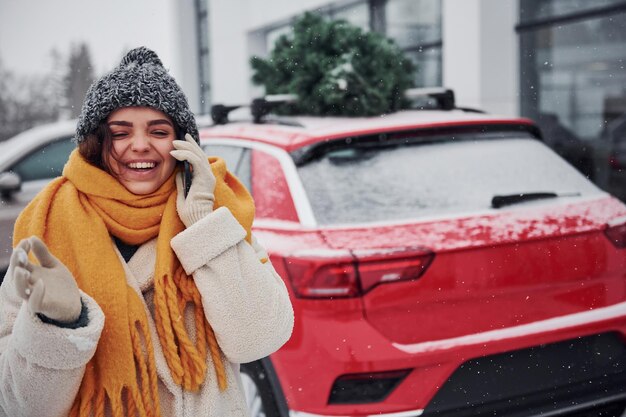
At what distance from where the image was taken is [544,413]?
2623 mm

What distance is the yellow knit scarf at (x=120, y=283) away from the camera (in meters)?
1.54

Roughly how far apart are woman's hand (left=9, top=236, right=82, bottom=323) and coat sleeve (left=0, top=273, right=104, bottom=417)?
42mm

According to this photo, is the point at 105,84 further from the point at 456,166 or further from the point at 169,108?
the point at 456,166

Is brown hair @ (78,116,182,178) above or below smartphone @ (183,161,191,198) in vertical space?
above

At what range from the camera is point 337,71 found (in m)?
4.37

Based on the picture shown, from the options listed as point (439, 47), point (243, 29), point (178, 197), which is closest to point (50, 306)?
point (178, 197)

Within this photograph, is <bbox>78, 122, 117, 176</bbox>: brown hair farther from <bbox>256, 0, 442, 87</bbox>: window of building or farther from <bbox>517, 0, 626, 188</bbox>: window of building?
<bbox>256, 0, 442, 87</bbox>: window of building

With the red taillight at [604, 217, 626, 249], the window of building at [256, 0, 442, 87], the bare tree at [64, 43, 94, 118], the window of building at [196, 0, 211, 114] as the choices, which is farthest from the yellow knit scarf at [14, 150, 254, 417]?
the bare tree at [64, 43, 94, 118]

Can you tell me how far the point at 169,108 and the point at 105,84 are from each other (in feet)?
0.53

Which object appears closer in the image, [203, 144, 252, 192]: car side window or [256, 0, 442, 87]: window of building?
[203, 144, 252, 192]: car side window

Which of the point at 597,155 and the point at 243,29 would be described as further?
the point at 243,29

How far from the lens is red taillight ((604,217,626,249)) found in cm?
278

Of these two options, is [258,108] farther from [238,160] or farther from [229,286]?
[229,286]

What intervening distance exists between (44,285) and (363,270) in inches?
53.7
